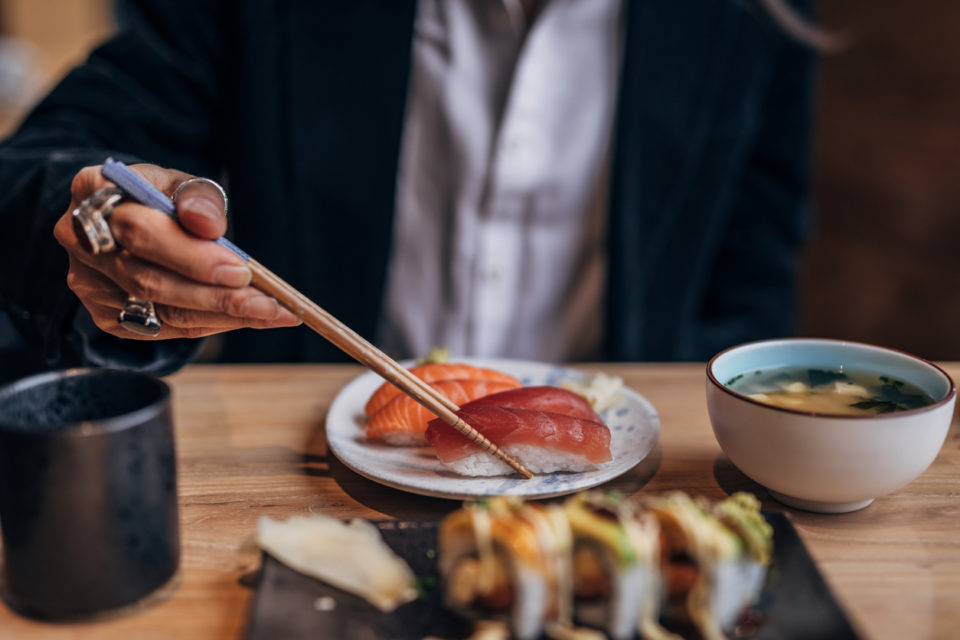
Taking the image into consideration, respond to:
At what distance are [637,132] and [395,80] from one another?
1.66 feet

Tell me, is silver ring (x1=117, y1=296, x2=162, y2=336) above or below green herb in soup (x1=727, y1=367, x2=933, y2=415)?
above

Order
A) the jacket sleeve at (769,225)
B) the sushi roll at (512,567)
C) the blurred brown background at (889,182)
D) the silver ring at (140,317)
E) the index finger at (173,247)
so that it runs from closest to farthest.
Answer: the sushi roll at (512,567) < the index finger at (173,247) < the silver ring at (140,317) < the jacket sleeve at (769,225) < the blurred brown background at (889,182)

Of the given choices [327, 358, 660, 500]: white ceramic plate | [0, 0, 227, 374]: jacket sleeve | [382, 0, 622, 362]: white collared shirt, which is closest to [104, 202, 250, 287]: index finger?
[327, 358, 660, 500]: white ceramic plate

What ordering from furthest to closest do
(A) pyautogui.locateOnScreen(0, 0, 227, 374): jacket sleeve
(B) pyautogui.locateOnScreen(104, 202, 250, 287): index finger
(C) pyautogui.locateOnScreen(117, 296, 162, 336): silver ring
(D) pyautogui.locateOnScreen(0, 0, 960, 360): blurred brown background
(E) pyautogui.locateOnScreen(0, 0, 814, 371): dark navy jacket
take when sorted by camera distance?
(D) pyautogui.locateOnScreen(0, 0, 960, 360): blurred brown background → (E) pyautogui.locateOnScreen(0, 0, 814, 371): dark navy jacket → (A) pyautogui.locateOnScreen(0, 0, 227, 374): jacket sleeve → (C) pyautogui.locateOnScreen(117, 296, 162, 336): silver ring → (B) pyautogui.locateOnScreen(104, 202, 250, 287): index finger

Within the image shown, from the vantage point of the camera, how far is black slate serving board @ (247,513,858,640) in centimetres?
58

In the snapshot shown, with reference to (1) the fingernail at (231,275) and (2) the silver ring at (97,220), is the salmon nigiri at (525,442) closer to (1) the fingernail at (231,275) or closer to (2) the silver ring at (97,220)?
(1) the fingernail at (231,275)

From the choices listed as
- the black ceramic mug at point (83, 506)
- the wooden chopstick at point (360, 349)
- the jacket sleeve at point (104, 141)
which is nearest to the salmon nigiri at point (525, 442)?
the wooden chopstick at point (360, 349)

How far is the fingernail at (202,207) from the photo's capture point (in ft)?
2.43

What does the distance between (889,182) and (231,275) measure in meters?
2.80

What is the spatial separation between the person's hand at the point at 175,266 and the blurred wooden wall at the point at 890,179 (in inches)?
108

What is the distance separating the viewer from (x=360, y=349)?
2.58 feet

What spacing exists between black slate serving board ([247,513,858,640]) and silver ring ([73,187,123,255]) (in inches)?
Answer: 13.8

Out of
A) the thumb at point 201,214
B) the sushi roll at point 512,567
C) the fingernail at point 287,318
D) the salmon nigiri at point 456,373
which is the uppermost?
the thumb at point 201,214

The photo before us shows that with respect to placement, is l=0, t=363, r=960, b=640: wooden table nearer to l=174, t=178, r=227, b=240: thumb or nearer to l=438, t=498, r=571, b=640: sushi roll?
l=438, t=498, r=571, b=640: sushi roll
